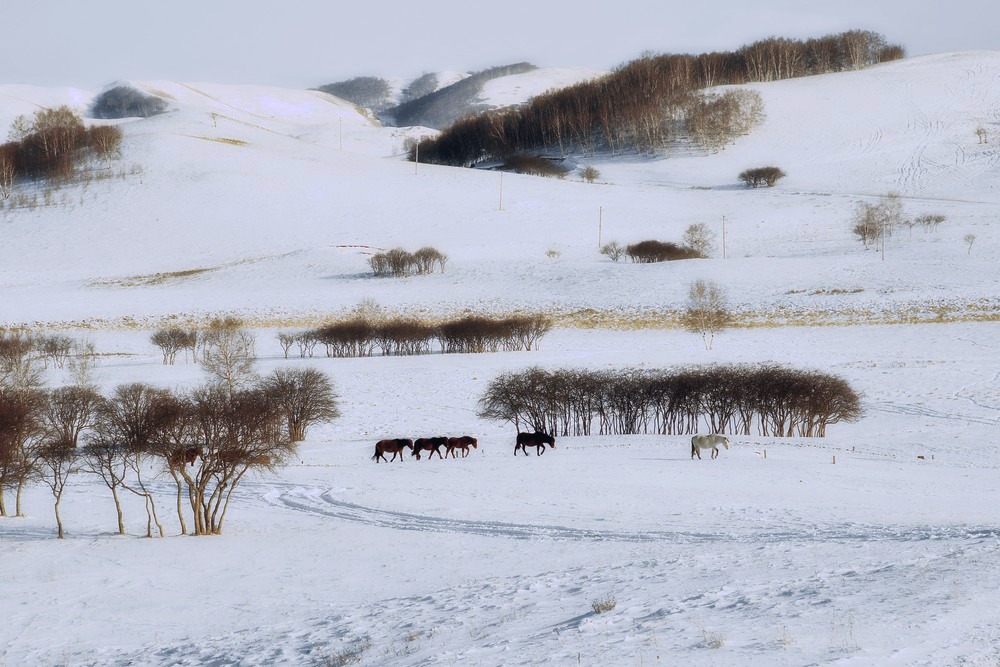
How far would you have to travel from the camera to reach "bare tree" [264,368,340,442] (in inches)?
1171

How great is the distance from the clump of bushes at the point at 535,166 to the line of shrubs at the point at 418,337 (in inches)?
3068

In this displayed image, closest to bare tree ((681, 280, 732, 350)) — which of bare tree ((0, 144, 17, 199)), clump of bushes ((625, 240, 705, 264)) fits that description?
clump of bushes ((625, 240, 705, 264))

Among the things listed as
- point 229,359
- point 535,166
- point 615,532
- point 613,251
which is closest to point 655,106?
point 535,166

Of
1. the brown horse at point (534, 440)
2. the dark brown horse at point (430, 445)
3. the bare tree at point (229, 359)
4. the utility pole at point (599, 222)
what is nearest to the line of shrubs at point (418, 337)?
the bare tree at point (229, 359)

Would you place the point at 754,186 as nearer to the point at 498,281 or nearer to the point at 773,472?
the point at 498,281

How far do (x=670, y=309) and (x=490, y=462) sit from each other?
3564cm

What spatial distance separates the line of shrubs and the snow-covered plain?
2.25 meters

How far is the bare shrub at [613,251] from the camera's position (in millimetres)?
75562

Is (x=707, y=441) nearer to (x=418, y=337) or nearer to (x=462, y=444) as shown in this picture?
(x=462, y=444)

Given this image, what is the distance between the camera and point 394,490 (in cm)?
2092

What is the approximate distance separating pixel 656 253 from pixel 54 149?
8534cm

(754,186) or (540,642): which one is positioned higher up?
(754,186)

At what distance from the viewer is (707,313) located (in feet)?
161

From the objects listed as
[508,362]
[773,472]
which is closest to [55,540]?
[773,472]
